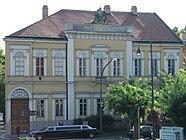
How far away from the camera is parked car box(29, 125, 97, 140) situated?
151 feet

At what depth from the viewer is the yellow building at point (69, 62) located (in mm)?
51656

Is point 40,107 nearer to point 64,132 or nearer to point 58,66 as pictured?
point 58,66

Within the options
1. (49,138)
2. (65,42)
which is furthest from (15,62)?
(49,138)

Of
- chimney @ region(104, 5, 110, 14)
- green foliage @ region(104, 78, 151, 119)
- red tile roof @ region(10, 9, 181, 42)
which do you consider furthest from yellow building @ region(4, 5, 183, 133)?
green foliage @ region(104, 78, 151, 119)

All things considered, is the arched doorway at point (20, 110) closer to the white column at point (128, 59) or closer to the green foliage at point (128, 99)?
the green foliage at point (128, 99)

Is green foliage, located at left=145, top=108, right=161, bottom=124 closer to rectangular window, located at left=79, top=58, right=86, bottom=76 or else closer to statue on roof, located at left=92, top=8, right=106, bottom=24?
rectangular window, located at left=79, top=58, right=86, bottom=76

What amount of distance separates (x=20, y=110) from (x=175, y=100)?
2199cm

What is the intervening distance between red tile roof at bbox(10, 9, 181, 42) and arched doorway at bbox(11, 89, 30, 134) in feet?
21.3

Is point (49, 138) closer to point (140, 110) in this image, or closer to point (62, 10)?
point (140, 110)

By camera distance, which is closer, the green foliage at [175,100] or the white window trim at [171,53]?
the green foliage at [175,100]

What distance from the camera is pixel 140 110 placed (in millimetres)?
42062

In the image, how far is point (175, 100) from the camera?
34.8m

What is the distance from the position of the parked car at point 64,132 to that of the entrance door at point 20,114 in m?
5.62

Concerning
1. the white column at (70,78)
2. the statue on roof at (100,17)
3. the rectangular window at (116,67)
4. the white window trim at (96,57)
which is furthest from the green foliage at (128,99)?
the statue on roof at (100,17)
